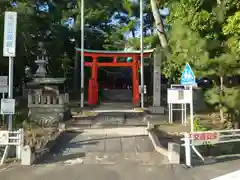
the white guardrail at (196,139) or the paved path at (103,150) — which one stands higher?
the white guardrail at (196,139)

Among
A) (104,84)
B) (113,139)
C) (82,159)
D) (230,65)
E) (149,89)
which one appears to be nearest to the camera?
(82,159)

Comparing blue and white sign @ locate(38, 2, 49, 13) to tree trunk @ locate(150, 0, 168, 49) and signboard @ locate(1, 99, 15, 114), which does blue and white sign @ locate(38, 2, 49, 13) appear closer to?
tree trunk @ locate(150, 0, 168, 49)

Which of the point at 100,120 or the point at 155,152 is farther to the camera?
the point at 100,120

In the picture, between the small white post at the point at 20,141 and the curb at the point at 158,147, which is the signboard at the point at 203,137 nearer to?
the curb at the point at 158,147

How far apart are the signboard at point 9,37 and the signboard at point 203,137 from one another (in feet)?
18.6

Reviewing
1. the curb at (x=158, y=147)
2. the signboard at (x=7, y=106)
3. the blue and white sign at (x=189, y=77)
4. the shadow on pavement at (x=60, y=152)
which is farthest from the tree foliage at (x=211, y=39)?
the signboard at (x=7, y=106)

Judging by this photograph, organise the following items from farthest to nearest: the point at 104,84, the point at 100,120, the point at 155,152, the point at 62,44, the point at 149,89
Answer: the point at 104,84 < the point at 149,89 < the point at 62,44 < the point at 100,120 < the point at 155,152

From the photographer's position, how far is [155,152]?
11.3 metres

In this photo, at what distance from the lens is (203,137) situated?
9961 millimetres

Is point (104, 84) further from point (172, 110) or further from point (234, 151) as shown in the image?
point (234, 151)

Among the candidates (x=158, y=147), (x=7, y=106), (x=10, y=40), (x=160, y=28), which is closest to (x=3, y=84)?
(x=10, y=40)

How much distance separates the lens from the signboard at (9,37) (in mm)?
10805

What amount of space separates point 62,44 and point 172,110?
60.9 feet

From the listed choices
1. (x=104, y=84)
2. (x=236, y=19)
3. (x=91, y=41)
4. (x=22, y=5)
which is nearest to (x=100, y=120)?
(x=236, y=19)
